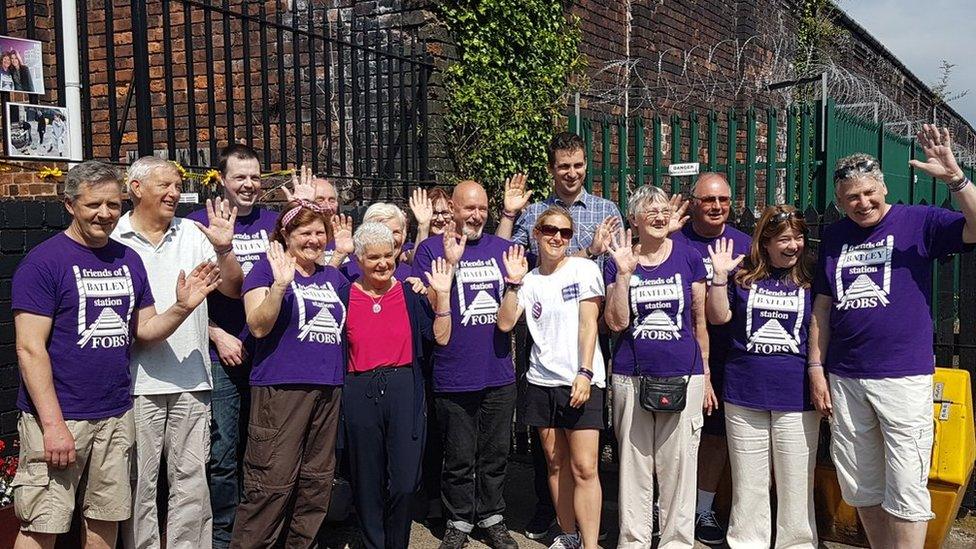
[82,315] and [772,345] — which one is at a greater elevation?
[82,315]

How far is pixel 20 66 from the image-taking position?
3.77m

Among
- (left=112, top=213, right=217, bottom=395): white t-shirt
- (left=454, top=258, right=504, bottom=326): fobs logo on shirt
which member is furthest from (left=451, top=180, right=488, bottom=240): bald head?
(left=112, top=213, right=217, bottom=395): white t-shirt

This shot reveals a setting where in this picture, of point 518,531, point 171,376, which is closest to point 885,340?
point 518,531

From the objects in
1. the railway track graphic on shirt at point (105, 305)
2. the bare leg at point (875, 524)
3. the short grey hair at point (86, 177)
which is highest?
the short grey hair at point (86, 177)

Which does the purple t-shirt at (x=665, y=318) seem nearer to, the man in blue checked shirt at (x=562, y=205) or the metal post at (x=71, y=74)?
the man in blue checked shirt at (x=562, y=205)

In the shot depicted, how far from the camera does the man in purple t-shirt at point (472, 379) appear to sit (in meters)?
4.30

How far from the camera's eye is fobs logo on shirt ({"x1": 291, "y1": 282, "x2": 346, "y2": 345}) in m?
3.76

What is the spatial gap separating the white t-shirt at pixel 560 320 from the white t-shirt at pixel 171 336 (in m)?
1.60

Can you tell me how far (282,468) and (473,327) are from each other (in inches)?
47.4

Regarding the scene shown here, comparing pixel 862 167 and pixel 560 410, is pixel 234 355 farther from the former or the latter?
pixel 862 167

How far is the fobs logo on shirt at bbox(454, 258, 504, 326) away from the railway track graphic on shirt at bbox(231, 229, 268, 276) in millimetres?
1014

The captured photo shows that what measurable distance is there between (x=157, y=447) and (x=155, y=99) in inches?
180

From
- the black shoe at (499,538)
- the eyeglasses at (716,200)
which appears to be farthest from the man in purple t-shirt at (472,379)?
the eyeglasses at (716,200)

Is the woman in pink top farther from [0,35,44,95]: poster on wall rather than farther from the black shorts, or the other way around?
[0,35,44,95]: poster on wall
